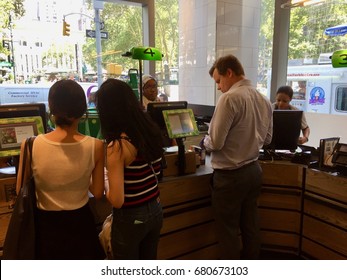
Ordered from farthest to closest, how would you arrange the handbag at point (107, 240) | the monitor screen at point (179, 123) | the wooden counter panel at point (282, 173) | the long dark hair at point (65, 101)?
the wooden counter panel at point (282, 173) → the monitor screen at point (179, 123) → the handbag at point (107, 240) → the long dark hair at point (65, 101)

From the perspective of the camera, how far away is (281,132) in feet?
8.59

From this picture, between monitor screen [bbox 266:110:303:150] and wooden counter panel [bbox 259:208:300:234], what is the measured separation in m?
0.55

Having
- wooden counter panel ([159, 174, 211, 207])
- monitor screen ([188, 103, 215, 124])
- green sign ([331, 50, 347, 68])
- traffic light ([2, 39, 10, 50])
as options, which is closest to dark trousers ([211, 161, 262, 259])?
wooden counter panel ([159, 174, 211, 207])

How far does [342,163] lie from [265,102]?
74 centimetres

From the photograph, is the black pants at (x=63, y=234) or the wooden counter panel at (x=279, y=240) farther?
the wooden counter panel at (x=279, y=240)

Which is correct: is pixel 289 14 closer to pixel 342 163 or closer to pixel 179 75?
pixel 179 75

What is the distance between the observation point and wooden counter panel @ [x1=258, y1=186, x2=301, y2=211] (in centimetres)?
255

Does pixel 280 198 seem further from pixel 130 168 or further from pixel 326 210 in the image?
pixel 130 168

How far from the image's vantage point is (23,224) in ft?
4.29

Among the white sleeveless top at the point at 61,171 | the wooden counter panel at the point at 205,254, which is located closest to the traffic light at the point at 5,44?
the white sleeveless top at the point at 61,171

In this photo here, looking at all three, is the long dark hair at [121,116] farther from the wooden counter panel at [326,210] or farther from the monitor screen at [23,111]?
the wooden counter panel at [326,210]

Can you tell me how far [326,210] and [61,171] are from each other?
1979mm

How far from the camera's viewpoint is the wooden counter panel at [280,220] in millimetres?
2582

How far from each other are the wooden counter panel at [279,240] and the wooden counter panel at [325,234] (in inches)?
4.6
